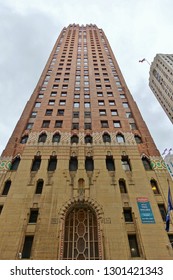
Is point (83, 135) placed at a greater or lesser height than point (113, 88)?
lesser

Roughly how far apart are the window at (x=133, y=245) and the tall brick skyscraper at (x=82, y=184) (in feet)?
0.26

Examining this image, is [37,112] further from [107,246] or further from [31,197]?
[107,246]

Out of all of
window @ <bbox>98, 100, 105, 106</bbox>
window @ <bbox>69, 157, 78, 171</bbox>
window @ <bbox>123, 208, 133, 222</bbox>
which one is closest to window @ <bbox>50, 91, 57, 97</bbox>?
window @ <bbox>98, 100, 105, 106</bbox>

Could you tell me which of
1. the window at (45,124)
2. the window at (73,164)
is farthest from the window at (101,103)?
the window at (73,164)

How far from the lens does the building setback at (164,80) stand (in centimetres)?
7606

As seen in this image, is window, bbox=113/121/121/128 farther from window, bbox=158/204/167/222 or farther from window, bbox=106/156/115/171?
window, bbox=158/204/167/222

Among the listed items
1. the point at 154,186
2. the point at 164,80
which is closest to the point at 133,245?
the point at 154,186

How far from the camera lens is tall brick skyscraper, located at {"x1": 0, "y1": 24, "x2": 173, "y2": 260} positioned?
15.5 metres

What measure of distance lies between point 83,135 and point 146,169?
8.84 meters

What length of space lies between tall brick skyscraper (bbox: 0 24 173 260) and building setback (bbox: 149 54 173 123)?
50.9m

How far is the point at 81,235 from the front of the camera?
16.6m

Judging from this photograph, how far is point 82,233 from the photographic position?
54.9 ft

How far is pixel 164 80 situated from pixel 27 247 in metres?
81.5
